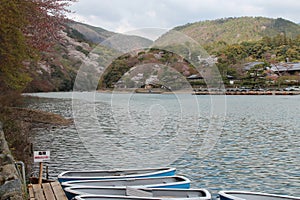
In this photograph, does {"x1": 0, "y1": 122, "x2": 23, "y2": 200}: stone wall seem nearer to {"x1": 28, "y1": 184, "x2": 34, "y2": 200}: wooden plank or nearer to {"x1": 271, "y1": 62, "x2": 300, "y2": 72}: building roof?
{"x1": 28, "y1": 184, "x2": 34, "y2": 200}: wooden plank

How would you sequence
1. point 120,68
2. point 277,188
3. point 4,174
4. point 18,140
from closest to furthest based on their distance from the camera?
point 4,174 → point 277,188 → point 18,140 → point 120,68

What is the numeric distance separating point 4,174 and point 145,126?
15448 mm

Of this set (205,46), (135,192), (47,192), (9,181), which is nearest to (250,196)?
(135,192)

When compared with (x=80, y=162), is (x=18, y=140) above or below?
above

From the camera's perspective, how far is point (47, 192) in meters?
7.34

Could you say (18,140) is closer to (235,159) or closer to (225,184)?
(225,184)

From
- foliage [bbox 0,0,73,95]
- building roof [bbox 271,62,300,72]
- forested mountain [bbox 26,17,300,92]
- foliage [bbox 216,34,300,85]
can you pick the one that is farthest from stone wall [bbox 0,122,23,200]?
building roof [bbox 271,62,300,72]

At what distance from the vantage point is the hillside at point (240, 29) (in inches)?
5069

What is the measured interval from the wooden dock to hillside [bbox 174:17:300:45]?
117m

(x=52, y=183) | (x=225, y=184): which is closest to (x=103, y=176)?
(x=52, y=183)

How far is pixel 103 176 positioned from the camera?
27.0 ft

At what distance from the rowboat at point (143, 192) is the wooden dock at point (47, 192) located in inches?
20.5

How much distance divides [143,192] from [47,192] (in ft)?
6.66

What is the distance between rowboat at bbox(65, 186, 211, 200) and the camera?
6.50 meters
